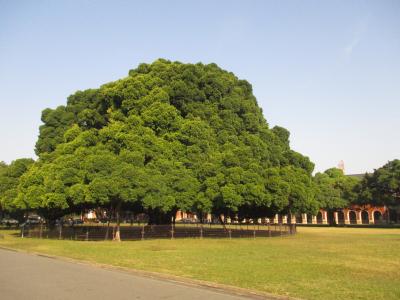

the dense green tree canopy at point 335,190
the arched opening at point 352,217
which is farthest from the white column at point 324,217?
the dense green tree canopy at point 335,190

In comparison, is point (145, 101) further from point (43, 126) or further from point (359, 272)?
point (359, 272)

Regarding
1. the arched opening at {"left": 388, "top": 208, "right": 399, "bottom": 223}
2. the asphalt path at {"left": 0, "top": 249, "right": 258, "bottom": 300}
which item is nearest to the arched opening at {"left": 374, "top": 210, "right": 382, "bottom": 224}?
the arched opening at {"left": 388, "top": 208, "right": 399, "bottom": 223}

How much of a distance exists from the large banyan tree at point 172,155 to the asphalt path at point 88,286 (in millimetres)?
15567

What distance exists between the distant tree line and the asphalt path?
51.1 ft

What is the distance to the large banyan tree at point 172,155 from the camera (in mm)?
31448

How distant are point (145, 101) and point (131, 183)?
9.84 m

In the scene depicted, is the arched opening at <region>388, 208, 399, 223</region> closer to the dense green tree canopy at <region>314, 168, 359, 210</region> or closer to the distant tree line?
the dense green tree canopy at <region>314, 168, 359, 210</region>

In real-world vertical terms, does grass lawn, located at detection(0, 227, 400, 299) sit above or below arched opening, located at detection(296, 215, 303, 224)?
below

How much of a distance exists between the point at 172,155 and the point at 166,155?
3.26 feet

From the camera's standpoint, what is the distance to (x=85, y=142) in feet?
114

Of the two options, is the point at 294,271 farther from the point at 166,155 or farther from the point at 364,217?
the point at 364,217

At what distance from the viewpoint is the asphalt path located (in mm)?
A: 10094

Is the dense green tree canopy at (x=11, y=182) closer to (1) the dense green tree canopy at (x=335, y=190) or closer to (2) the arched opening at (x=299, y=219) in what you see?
(1) the dense green tree canopy at (x=335, y=190)

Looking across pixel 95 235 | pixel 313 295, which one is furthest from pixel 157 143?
pixel 313 295
